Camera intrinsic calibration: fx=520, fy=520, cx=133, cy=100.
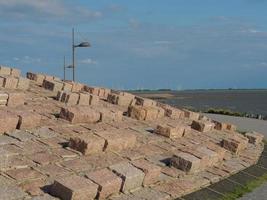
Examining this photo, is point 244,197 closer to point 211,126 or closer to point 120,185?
point 120,185

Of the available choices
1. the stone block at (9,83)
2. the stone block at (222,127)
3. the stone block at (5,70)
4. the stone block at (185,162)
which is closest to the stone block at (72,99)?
the stone block at (9,83)

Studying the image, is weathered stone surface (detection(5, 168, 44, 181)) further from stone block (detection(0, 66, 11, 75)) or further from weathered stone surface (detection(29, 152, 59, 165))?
stone block (detection(0, 66, 11, 75))

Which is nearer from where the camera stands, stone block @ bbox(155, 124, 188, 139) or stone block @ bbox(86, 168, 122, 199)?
stone block @ bbox(86, 168, 122, 199)

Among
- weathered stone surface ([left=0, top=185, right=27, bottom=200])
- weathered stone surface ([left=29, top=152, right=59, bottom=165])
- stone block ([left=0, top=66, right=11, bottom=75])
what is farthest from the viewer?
stone block ([left=0, top=66, right=11, bottom=75])

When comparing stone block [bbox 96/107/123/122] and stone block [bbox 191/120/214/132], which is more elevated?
stone block [bbox 96/107/123/122]

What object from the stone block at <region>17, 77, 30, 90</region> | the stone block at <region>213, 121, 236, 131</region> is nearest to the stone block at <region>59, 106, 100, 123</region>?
the stone block at <region>17, 77, 30, 90</region>

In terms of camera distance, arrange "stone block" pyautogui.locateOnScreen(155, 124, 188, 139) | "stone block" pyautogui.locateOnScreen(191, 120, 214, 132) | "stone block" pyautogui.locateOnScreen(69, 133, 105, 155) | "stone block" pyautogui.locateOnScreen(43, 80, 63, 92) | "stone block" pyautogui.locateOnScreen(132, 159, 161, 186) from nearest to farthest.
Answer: "stone block" pyautogui.locateOnScreen(132, 159, 161, 186), "stone block" pyautogui.locateOnScreen(69, 133, 105, 155), "stone block" pyautogui.locateOnScreen(155, 124, 188, 139), "stone block" pyautogui.locateOnScreen(191, 120, 214, 132), "stone block" pyautogui.locateOnScreen(43, 80, 63, 92)

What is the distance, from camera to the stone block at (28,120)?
31.6ft

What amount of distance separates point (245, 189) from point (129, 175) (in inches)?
128

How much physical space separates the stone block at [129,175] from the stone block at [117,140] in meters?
1.08

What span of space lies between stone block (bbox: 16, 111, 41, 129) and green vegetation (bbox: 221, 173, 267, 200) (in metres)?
3.80

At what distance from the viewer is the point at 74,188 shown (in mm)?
6973

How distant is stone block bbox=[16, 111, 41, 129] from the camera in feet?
31.6

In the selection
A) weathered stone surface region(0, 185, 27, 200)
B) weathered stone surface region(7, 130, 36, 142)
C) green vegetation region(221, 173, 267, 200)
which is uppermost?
weathered stone surface region(7, 130, 36, 142)
